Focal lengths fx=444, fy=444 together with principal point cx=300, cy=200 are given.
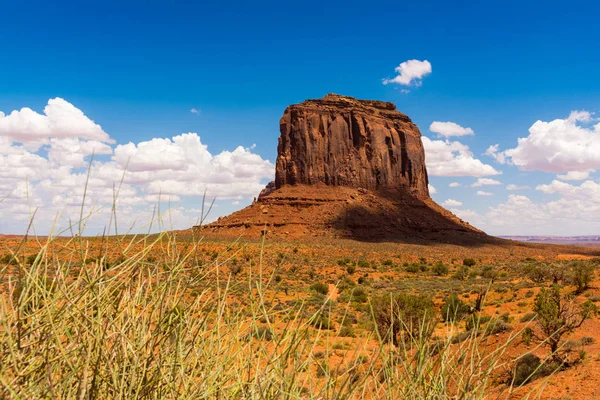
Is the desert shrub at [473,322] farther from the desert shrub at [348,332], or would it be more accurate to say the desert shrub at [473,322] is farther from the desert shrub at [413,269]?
the desert shrub at [413,269]

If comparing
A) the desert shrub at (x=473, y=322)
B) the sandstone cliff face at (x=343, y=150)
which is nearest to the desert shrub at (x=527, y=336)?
the desert shrub at (x=473, y=322)

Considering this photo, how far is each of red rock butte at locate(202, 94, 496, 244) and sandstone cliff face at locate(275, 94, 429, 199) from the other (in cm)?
21

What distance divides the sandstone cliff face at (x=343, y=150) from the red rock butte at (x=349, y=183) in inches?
8.5

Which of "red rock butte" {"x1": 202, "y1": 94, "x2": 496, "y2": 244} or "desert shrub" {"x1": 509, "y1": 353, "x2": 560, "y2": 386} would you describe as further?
"red rock butte" {"x1": 202, "y1": 94, "x2": 496, "y2": 244}

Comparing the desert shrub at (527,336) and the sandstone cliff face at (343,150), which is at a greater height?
the sandstone cliff face at (343,150)

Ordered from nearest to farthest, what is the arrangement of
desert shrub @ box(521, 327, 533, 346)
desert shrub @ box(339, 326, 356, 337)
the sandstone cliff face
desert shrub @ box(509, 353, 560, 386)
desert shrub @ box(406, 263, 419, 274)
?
desert shrub @ box(509, 353, 560, 386) < desert shrub @ box(521, 327, 533, 346) < desert shrub @ box(339, 326, 356, 337) < desert shrub @ box(406, 263, 419, 274) < the sandstone cliff face

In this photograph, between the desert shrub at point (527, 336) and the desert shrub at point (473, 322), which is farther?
the desert shrub at point (527, 336)

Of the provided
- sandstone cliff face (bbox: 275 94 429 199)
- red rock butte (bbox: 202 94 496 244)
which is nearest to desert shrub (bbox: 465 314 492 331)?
red rock butte (bbox: 202 94 496 244)

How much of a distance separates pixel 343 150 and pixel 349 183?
337 inches

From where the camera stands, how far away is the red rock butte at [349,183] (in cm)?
7838

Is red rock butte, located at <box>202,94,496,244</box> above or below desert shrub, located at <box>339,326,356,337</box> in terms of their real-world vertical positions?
above

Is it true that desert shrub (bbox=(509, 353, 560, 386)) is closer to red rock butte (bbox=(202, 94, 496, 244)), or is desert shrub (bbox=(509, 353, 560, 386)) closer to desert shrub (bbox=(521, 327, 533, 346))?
desert shrub (bbox=(521, 327, 533, 346))

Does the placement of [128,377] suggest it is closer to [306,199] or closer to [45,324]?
[45,324]

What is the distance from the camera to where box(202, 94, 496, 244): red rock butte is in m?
78.4
